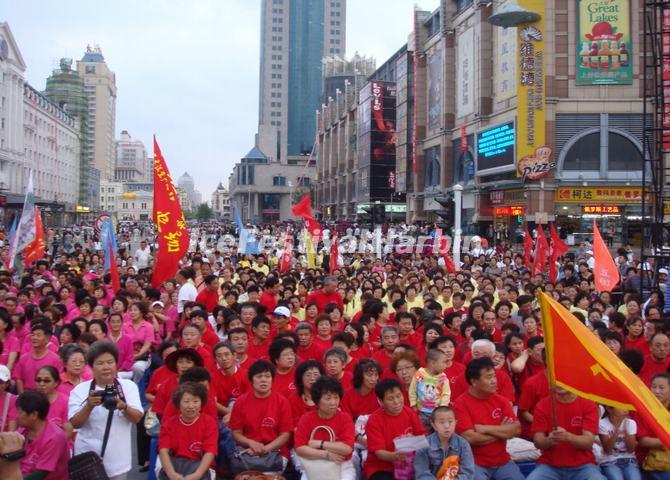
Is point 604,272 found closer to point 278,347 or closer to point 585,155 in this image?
point 278,347

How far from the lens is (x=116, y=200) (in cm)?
14150

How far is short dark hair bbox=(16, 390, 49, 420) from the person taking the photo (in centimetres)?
455

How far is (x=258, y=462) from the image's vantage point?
5.20 metres

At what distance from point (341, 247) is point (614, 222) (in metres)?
18.2

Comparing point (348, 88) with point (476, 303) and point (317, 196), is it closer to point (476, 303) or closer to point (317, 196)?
point (317, 196)

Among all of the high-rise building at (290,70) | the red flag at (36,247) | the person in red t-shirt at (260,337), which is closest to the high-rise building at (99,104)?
the high-rise building at (290,70)

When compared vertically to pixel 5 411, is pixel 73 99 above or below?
above

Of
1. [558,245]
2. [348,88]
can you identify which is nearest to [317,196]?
[348,88]

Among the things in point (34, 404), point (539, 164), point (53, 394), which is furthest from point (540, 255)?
point (539, 164)

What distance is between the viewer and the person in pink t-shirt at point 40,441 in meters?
4.57

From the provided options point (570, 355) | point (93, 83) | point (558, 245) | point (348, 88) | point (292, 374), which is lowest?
point (292, 374)

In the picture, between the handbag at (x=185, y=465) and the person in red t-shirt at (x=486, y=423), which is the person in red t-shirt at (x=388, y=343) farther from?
the handbag at (x=185, y=465)

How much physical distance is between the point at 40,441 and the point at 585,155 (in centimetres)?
3482

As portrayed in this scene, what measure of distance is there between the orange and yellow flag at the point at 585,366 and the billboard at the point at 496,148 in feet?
108
